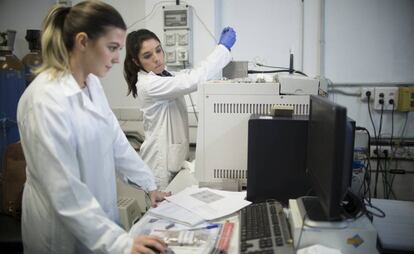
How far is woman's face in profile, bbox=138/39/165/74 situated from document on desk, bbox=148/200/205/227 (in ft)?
3.08

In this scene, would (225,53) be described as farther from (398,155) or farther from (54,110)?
(398,155)

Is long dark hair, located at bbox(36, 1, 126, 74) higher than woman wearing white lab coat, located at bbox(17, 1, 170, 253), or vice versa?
long dark hair, located at bbox(36, 1, 126, 74)

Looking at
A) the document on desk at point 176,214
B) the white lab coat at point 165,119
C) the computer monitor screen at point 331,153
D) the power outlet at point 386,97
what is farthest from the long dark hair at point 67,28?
the power outlet at point 386,97

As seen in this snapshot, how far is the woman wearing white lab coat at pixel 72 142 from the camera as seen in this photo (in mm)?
810

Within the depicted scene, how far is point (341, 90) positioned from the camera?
2393mm

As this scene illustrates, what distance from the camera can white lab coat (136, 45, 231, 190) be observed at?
5.69 ft

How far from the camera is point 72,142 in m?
0.86

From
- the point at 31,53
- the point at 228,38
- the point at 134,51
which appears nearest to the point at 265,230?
the point at 228,38

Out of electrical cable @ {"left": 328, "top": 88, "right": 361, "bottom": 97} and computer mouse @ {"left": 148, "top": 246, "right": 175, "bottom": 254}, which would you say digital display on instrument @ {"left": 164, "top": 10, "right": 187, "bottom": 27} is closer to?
electrical cable @ {"left": 328, "top": 88, "right": 361, "bottom": 97}

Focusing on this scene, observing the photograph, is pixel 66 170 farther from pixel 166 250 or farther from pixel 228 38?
pixel 228 38

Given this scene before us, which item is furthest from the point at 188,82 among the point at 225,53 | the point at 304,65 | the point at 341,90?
the point at 341,90

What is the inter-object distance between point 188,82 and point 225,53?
10.3 inches

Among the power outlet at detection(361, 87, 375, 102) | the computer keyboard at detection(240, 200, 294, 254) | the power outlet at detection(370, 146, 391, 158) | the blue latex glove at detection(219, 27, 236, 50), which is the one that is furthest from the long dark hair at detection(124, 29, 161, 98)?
the power outlet at detection(370, 146, 391, 158)

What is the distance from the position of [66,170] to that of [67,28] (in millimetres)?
391
